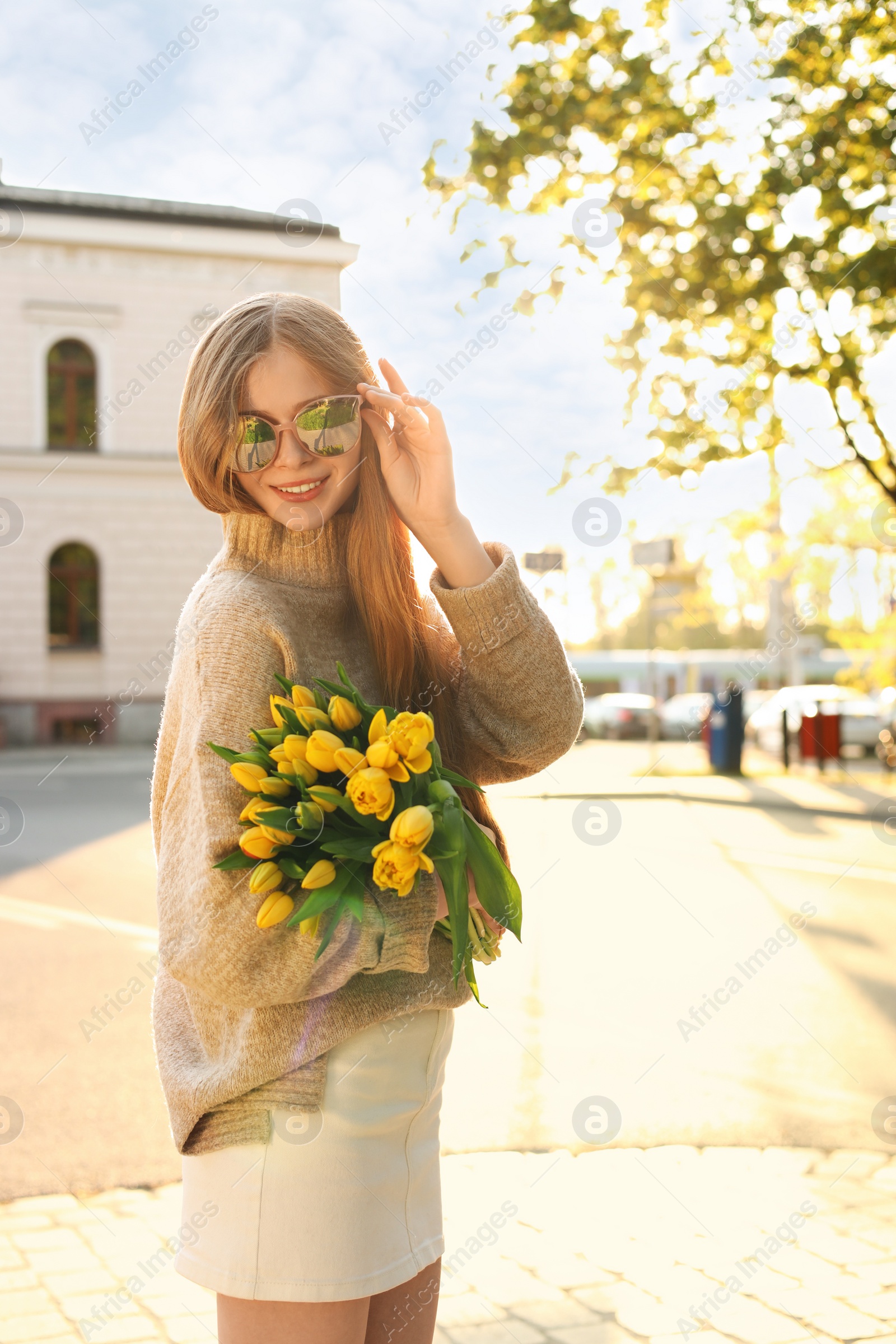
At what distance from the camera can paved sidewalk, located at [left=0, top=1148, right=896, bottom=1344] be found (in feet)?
10.6

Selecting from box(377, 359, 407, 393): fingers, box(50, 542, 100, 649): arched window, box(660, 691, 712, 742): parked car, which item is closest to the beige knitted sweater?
box(377, 359, 407, 393): fingers

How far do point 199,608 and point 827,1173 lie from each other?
3595 millimetres

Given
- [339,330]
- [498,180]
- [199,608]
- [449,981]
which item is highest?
[498,180]

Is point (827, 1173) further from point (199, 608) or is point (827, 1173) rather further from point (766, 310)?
point (766, 310)

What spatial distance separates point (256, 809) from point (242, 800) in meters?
0.06

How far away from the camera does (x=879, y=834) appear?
13594 mm

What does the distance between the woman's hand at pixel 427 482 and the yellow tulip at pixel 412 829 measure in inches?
19.6

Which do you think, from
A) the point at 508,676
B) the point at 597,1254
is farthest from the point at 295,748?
the point at 597,1254

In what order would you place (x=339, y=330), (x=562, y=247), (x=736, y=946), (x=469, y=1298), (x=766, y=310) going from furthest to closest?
(x=766, y=310) → (x=562, y=247) → (x=736, y=946) → (x=469, y=1298) → (x=339, y=330)

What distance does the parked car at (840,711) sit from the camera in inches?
1107

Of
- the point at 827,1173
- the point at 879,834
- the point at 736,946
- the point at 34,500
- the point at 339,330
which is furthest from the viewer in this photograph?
the point at 34,500

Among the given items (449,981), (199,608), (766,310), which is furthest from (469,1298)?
(766,310)

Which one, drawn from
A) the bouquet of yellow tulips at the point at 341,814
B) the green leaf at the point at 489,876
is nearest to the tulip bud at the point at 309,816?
the bouquet of yellow tulips at the point at 341,814

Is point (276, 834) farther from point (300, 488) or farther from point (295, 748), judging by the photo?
point (300, 488)
